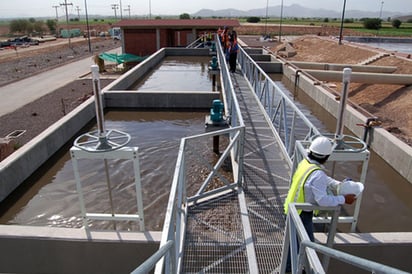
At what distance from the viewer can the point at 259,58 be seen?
24641 mm

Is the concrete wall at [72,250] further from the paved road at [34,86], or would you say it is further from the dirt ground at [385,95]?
the paved road at [34,86]

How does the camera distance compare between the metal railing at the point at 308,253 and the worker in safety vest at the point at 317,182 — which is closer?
the metal railing at the point at 308,253

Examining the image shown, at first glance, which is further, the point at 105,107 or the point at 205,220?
the point at 105,107

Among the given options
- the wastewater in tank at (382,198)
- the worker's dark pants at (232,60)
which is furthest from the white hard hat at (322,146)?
the worker's dark pants at (232,60)

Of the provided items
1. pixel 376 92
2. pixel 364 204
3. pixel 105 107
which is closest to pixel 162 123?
pixel 105 107

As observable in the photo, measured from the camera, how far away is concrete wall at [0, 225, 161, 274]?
4.80 meters

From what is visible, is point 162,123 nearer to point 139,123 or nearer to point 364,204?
point 139,123

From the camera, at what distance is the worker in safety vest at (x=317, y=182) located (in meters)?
2.98

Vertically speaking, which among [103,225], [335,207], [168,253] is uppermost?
[335,207]

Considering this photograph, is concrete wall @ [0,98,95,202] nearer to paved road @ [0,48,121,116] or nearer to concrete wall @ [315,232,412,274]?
paved road @ [0,48,121,116]

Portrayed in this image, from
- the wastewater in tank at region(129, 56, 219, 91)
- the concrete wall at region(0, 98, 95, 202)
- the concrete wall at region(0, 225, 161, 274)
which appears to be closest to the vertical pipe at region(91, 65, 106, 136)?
the concrete wall at region(0, 225, 161, 274)

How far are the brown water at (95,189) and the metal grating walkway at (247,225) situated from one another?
1.64 metres

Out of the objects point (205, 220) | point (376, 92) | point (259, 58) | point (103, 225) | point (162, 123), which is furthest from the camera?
point (259, 58)

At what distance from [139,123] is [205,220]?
750cm
